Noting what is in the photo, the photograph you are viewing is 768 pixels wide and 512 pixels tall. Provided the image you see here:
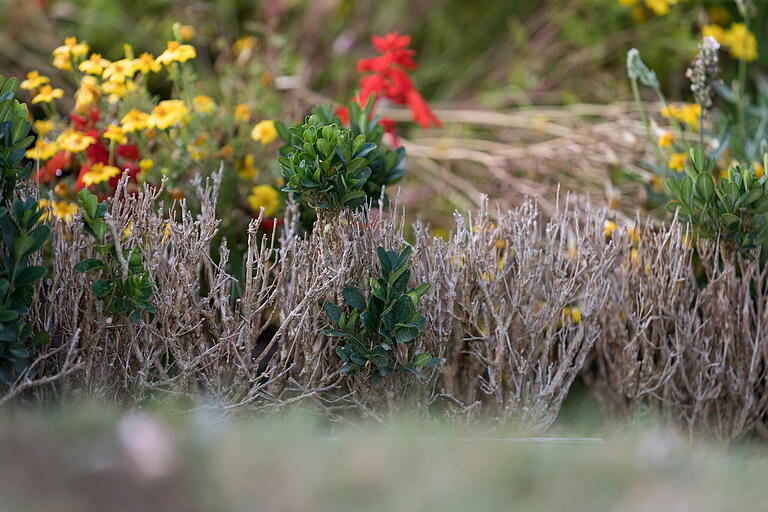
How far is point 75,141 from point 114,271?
24.6 inches

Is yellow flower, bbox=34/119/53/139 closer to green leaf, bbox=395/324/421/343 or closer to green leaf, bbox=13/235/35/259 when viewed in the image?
green leaf, bbox=13/235/35/259

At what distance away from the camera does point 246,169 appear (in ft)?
8.43

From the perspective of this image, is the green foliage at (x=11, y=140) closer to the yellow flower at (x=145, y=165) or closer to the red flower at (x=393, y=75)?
the yellow flower at (x=145, y=165)

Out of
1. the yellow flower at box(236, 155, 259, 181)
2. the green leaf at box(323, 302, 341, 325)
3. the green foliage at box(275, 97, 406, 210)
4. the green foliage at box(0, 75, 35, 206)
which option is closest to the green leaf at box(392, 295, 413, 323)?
the green leaf at box(323, 302, 341, 325)

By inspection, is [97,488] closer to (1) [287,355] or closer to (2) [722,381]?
(1) [287,355]

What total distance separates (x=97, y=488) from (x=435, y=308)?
0.99 m

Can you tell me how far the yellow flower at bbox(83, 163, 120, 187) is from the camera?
2135mm

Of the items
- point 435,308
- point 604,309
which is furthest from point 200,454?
point 604,309

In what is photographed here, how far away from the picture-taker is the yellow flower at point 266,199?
2449 millimetres

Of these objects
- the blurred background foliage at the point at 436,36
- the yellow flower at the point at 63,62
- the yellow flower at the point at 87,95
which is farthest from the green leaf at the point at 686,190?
the blurred background foliage at the point at 436,36

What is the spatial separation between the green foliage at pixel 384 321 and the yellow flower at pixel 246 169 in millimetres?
894

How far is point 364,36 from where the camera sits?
5.00m

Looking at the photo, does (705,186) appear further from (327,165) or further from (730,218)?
(327,165)

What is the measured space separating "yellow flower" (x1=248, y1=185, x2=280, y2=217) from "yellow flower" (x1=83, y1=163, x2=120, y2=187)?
0.43 meters
